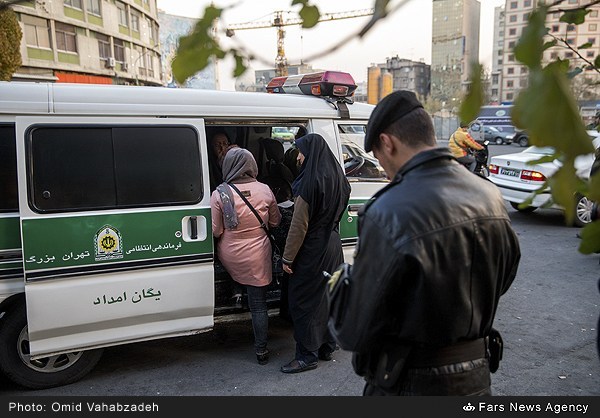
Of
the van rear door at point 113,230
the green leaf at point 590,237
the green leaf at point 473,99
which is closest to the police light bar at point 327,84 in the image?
the van rear door at point 113,230

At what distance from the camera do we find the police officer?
5.08 feet

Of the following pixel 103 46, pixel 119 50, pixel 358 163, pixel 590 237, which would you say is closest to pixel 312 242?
pixel 358 163

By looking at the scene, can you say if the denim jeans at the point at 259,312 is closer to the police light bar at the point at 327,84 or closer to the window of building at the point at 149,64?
the police light bar at the point at 327,84

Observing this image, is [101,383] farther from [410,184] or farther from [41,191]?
[410,184]

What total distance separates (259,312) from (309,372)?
61 centimetres

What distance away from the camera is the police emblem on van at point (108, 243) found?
3333mm

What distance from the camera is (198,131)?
12.0 ft

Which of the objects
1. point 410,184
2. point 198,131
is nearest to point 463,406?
point 410,184

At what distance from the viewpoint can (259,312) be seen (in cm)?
389

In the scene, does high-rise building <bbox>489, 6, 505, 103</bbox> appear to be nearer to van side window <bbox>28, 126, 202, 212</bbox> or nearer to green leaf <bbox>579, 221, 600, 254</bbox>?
green leaf <bbox>579, 221, 600, 254</bbox>

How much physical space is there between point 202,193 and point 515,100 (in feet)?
10.3

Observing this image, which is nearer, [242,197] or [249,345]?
[242,197]

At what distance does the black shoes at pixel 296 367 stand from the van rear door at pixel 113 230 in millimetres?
688

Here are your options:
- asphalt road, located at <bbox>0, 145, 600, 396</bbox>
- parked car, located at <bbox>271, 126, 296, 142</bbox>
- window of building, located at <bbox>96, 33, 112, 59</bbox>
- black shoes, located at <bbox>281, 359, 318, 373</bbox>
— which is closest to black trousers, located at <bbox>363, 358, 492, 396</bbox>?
asphalt road, located at <bbox>0, 145, 600, 396</bbox>
